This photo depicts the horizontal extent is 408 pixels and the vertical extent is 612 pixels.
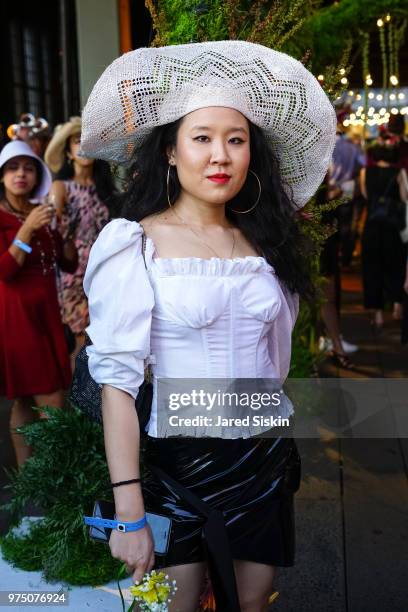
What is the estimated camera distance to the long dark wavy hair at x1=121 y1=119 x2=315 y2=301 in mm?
1938

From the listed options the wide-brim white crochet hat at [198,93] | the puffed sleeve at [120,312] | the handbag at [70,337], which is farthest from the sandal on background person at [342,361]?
the puffed sleeve at [120,312]

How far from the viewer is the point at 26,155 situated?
151 inches

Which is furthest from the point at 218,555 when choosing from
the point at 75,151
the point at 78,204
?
the point at 75,151

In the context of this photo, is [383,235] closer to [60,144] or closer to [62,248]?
[60,144]

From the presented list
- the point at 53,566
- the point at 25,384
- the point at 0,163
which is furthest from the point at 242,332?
the point at 0,163

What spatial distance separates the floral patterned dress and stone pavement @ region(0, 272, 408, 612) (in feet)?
2.93

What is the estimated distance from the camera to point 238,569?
6.33 ft

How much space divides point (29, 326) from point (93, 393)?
192 centimetres

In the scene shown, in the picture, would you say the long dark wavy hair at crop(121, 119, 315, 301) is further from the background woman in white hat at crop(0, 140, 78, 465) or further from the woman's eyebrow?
the background woman in white hat at crop(0, 140, 78, 465)

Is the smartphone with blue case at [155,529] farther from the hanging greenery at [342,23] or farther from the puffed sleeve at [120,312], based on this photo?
the hanging greenery at [342,23]

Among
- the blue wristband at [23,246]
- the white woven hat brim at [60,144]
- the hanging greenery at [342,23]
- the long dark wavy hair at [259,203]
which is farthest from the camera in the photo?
the white woven hat brim at [60,144]

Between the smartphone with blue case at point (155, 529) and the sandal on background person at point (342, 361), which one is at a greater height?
the smartphone with blue case at point (155, 529)

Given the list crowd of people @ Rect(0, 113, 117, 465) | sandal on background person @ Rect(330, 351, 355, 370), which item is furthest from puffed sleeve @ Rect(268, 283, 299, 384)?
sandal on background person @ Rect(330, 351, 355, 370)

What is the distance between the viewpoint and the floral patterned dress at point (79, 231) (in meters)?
4.73
